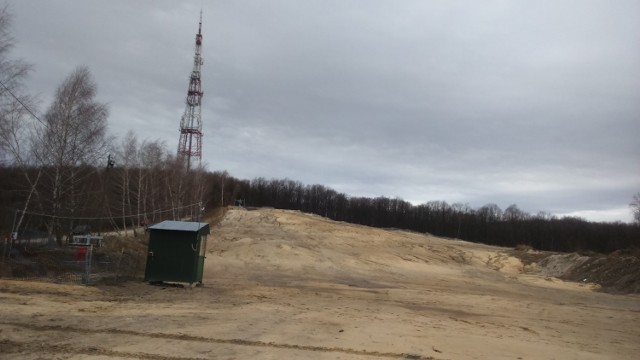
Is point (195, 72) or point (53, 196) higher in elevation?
point (195, 72)

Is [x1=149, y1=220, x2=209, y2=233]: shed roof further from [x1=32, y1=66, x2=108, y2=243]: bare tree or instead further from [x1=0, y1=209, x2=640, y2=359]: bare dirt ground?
[x1=32, y1=66, x2=108, y2=243]: bare tree

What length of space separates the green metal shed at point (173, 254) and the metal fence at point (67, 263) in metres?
1.28

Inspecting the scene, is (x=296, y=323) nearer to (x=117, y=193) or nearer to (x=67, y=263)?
(x=67, y=263)

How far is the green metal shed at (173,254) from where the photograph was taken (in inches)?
722

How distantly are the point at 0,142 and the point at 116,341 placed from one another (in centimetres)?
2266

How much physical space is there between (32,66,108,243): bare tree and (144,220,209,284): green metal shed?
12421 millimetres

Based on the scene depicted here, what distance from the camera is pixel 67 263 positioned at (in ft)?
64.3

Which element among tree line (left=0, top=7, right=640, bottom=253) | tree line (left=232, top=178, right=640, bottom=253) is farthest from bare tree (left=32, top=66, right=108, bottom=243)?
tree line (left=232, top=178, right=640, bottom=253)

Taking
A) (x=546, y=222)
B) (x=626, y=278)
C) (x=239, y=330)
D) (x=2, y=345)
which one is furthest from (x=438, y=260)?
(x=546, y=222)

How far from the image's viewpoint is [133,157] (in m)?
51.5

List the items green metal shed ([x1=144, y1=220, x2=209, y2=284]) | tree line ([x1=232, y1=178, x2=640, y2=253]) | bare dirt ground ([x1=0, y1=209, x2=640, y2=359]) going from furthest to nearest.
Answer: tree line ([x1=232, y1=178, x2=640, y2=253]), green metal shed ([x1=144, y1=220, x2=209, y2=284]), bare dirt ground ([x1=0, y1=209, x2=640, y2=359])

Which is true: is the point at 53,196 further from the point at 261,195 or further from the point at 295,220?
the point at 261,195

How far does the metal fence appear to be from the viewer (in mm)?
17094

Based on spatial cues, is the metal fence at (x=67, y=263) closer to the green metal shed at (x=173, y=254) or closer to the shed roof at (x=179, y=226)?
the green metal shed at (x=173, y=254)
